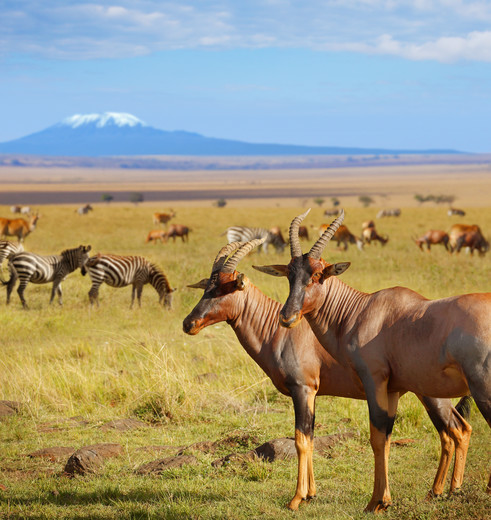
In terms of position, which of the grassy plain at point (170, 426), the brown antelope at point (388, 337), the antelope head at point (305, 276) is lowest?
the grassy plain at point (170, 426)

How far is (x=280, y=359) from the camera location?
21.2ft

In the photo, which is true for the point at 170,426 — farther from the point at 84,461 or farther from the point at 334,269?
the point at 334,269

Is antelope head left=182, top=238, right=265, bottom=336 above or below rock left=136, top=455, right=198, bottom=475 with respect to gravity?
above

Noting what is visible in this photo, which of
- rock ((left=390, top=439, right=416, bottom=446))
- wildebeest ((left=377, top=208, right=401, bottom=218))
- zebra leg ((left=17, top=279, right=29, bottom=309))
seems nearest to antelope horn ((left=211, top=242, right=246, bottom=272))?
rock ((left=390, top=439, right=416, bottom=446))

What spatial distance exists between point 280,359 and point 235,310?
62 cm

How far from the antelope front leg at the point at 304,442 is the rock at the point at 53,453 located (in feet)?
9.45

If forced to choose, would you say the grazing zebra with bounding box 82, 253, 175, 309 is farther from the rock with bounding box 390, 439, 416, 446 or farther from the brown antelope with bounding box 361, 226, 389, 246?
the brown antelope with bounding box 361, 226, 389, 246

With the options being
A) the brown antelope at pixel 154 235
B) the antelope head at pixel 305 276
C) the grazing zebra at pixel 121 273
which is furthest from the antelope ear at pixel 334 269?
the brown antelope at pixel 154 235

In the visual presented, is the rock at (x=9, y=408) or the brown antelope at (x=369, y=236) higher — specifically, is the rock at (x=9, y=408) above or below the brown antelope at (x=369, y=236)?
below

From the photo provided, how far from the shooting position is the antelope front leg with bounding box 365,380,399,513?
215 inches

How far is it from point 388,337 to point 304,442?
3.97ft

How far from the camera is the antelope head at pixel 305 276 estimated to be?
5590 mm

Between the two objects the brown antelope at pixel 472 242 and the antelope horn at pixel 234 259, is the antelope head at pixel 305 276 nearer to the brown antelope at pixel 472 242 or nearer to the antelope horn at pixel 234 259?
the antelope horn at pixel 234 259

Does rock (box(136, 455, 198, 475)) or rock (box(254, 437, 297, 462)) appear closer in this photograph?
rock (box(136, 455, 198, 475))
